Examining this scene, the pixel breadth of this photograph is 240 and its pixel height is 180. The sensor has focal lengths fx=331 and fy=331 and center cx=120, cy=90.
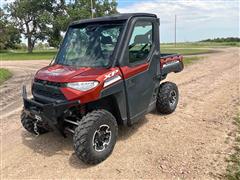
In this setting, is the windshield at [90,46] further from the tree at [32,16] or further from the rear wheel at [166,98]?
the tree at [32,16]

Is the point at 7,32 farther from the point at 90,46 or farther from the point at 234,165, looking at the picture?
the point at 234,165

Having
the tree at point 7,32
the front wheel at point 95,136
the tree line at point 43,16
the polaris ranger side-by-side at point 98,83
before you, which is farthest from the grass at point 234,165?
the tree at point 7,32

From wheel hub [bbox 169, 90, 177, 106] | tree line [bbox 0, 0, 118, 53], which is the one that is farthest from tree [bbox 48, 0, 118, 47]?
wheel hub [bbox 169, 90, 177, 106]

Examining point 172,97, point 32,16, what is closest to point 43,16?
point 32,16

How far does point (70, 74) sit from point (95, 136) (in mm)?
1024

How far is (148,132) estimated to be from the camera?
6.27 meters

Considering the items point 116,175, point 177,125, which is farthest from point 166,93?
point 116,175

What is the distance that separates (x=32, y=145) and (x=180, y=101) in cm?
401

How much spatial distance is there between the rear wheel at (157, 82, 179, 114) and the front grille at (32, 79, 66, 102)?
2617 mm

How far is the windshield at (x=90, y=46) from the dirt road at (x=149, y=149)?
148cm

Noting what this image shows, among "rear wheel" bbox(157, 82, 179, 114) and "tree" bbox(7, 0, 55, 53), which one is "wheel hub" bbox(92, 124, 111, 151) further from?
"tree" bbox(7, 0, 55, 53)

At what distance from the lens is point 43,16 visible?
46812 mm

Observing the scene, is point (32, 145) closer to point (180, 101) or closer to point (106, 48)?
point (106, 48)

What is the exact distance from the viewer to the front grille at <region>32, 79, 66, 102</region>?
5008 mm
